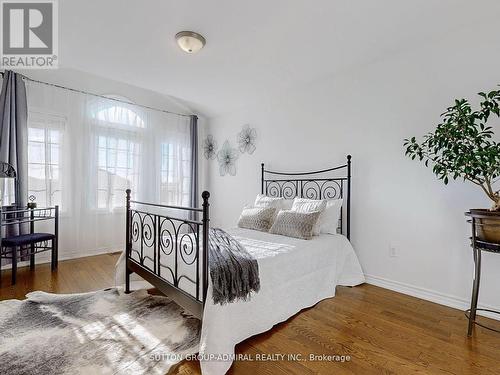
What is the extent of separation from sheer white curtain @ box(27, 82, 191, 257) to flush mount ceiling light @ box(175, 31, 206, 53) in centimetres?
220

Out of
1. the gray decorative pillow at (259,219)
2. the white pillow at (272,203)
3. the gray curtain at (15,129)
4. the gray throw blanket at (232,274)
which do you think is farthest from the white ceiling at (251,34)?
the gray throw blanket at (232,274)

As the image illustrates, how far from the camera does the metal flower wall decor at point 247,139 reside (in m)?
4.43

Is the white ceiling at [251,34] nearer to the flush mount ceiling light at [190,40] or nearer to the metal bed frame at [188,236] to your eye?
the flush mount ceiling light at [190,40]

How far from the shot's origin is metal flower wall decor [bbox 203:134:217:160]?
523cm

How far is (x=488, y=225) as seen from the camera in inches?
75.0

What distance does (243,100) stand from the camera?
4344 millimetres

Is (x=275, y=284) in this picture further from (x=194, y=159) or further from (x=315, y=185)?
(x=194, y=159)

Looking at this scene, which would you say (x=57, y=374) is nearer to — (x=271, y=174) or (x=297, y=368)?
(x=297, y=368)

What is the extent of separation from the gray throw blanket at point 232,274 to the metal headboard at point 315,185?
5.42 ft

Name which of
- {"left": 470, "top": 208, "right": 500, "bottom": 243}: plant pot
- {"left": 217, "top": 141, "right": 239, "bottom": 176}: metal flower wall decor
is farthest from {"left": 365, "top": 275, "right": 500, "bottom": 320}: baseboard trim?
{"left": 217, "top": 141, "right": 239, "bottom": 176}: metal flower wall decor

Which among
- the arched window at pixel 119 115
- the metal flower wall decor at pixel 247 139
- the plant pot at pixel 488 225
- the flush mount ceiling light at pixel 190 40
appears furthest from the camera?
the metal flower wall decor at pixel 247 139

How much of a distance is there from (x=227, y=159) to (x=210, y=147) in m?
0.62

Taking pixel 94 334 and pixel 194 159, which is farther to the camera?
pixel 194 159

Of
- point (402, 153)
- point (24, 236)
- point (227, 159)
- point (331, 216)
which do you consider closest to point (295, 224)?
point (331, 216)
